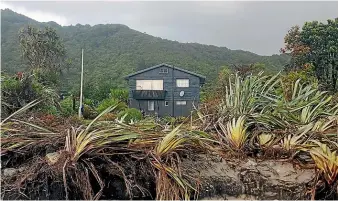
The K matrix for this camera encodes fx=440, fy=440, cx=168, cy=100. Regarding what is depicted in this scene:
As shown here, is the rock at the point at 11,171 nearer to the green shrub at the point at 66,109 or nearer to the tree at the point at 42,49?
the green shrub at the point at 66,109

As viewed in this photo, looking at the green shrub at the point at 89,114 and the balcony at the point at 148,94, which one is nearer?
the green shrub at the point at 89,114

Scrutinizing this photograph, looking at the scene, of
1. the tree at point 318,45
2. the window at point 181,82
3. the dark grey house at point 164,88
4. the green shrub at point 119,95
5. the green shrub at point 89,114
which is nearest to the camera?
the green shrub at point 89,114

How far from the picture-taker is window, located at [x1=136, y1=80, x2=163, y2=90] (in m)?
35.7

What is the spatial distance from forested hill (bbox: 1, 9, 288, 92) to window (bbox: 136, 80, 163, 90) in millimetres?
4480

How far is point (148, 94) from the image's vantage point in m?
35.3

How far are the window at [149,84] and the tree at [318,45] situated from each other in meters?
13.4

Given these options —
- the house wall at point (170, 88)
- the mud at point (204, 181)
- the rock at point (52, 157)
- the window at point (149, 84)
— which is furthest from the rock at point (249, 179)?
the window at point (149, 84)

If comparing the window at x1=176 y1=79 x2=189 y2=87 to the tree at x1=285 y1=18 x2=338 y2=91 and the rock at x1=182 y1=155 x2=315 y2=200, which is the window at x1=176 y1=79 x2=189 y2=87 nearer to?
the tree at x1=285 y1=18 x2=338 y2=91

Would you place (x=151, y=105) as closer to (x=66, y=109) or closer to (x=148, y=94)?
(x=148, y=94)

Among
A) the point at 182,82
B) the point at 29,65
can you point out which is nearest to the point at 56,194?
the point at 182,82

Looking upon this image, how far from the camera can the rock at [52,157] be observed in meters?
1.97

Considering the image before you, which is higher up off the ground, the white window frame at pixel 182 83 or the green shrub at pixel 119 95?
the white window frame at pixel 182 83

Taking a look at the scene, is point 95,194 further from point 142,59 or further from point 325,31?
point 142,59

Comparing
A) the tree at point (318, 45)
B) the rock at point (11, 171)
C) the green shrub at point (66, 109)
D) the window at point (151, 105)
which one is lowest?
the window at point (151, 105)
